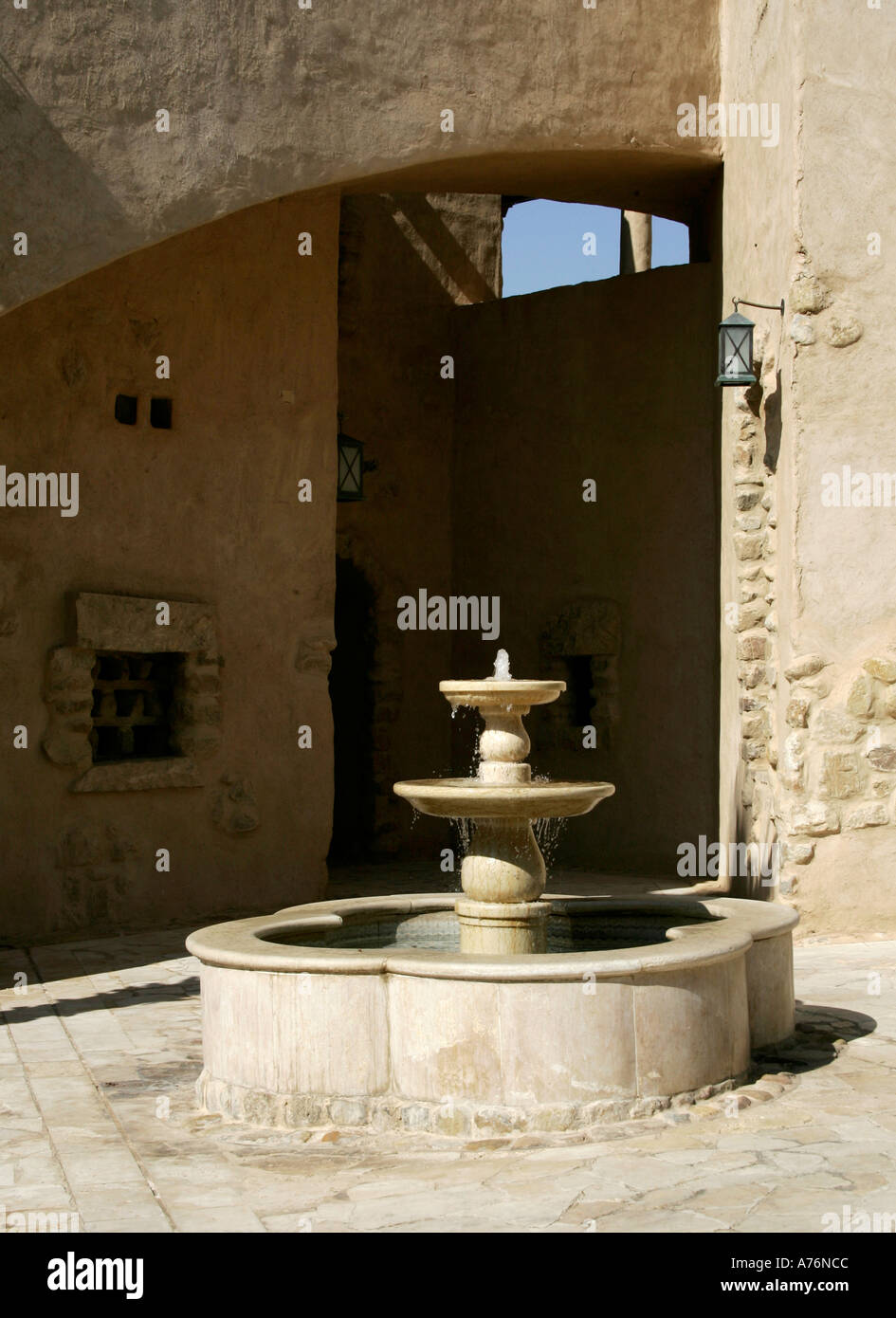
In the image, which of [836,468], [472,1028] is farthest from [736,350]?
[472,1028]

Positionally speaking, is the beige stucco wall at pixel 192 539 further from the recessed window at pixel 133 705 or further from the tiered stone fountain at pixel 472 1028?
the tiered stone fountain at pixel 472 1028

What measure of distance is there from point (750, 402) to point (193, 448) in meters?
3.57

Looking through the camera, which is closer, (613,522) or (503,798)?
(503,798)

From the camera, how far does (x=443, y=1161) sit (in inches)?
174

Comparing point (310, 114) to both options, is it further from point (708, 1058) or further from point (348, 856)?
point (348, 856)

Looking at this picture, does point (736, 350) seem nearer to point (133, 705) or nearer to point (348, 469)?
point (348, 469)

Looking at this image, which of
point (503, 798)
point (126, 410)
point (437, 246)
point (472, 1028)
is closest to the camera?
point (472, 1028)

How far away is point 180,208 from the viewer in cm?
780

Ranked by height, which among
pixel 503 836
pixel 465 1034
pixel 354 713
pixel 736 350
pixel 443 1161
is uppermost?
pixel 736 350

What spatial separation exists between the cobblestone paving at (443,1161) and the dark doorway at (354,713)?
22.9 feet

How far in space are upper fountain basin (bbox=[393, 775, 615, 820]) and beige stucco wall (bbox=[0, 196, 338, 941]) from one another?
13.3 feet

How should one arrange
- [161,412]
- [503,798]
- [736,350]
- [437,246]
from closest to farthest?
[503,798] → [736,350] → [161,412] → [437,246]

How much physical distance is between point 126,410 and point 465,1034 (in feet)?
19.2

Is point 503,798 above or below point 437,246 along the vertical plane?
below
